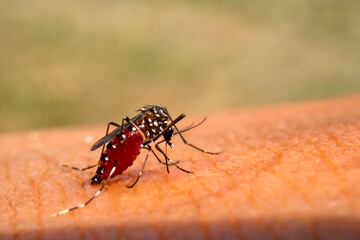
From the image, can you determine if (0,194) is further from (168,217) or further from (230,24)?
(230,24)

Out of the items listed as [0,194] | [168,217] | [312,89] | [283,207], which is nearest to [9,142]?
[0,194]

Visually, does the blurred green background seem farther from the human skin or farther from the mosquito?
the mosquito

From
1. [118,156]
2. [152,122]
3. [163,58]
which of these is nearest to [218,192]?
[118,156]

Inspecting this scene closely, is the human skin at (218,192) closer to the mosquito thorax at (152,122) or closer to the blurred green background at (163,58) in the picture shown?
the mosquito thorax at (152,122)

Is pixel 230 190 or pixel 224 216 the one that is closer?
pixel 224 216

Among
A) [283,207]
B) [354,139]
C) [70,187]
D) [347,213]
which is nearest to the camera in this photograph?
[347,213]

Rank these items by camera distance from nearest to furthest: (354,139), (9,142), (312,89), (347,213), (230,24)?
(347,213) → (354,139) → (9,142) → (312,89) → (230,24)
